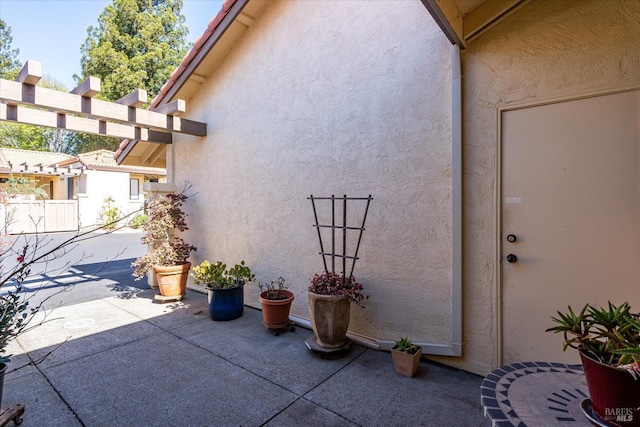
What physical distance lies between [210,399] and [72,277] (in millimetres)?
6512

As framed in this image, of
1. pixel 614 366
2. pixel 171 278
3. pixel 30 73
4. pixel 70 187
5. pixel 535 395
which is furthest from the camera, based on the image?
pixel 70 187

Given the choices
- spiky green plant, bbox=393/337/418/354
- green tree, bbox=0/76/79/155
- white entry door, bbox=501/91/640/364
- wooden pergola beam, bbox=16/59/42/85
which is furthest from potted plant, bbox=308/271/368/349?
green tree, bbox=0/76/79/155

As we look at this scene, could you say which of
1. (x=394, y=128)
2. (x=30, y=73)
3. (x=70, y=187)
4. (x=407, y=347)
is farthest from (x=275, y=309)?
(x=70, y=187)

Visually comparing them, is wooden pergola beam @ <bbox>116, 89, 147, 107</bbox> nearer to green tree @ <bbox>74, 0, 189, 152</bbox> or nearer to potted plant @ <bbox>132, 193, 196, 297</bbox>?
potted plant @ <bbox>132, 193, 196, 297</bbox>

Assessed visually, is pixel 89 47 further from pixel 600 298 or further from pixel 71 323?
pixel 600 298

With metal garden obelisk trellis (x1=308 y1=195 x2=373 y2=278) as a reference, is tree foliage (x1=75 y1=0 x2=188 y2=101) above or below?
above

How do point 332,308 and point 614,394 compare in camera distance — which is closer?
point 614,394

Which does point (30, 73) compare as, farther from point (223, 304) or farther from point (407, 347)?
point (407, 347)

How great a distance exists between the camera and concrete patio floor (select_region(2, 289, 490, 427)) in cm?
242

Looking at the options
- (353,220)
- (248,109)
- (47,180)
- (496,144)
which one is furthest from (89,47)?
(496,144)

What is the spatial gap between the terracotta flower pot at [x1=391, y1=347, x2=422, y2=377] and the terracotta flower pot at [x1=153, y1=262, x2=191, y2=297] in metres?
3.89

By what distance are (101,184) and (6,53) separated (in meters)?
12.2

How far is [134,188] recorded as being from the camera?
18.2 m

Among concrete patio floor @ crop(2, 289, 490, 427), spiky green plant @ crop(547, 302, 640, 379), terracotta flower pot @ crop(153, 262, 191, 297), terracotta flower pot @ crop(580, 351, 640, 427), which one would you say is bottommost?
concrete patio floor @ crop(2, 289, 490, 427)
